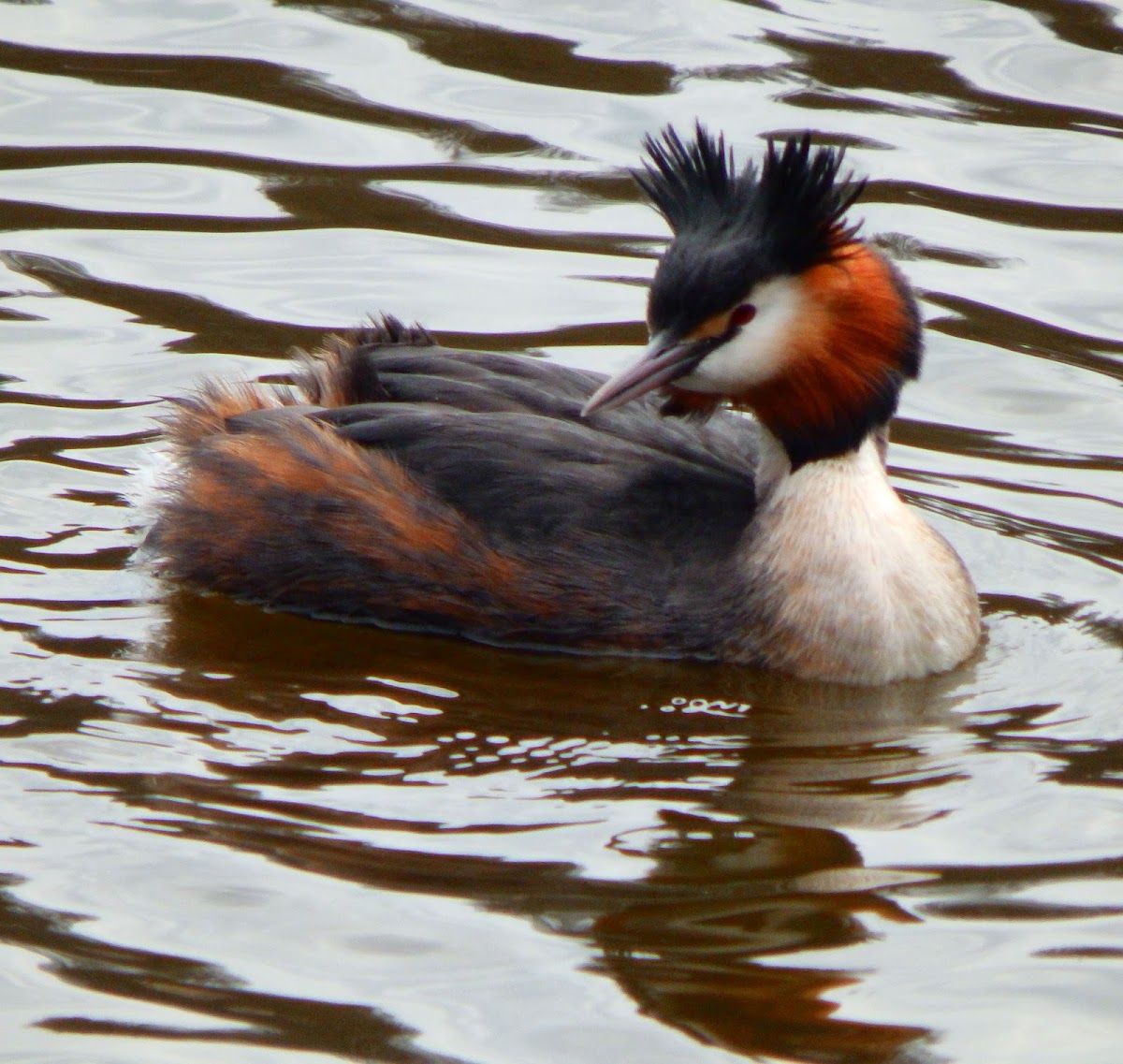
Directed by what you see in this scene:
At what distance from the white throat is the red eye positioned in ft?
1.60

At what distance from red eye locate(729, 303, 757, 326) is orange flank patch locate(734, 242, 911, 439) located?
0.52 feet

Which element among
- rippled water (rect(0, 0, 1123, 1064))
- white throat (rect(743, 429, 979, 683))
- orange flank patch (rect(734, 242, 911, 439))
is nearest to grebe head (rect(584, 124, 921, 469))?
orange flank patch (rect(734, 242, 911, 439))

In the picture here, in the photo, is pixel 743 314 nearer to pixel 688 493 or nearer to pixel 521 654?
pixel 688 493

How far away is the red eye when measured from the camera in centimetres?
668

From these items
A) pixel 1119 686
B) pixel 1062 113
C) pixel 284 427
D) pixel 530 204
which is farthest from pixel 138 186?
pixel 1119 686

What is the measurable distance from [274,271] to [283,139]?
1.32 metres

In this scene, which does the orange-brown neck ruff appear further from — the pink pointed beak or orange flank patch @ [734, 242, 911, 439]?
the pink pointed beak

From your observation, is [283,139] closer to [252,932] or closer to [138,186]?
[138,186]

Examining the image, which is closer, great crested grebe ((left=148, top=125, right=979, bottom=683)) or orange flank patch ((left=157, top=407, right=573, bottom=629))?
great crested grebe ((left=148, top=125, right=979, bottom=683))

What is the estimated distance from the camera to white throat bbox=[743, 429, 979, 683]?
6852mm

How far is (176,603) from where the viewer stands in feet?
24.0

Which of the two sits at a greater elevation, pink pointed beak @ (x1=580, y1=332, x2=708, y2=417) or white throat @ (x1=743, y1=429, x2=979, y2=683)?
pink pointed beak @ (x1=580, y1=332, x2=708, y2=417)

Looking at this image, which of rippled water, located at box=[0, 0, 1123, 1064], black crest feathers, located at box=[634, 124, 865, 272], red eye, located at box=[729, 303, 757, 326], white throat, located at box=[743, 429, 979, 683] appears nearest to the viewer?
rippled water, located at box=[0, 0, 1123, 1064]

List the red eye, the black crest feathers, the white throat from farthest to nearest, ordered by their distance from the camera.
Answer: the white throat < the red eye < the black crest feathers
